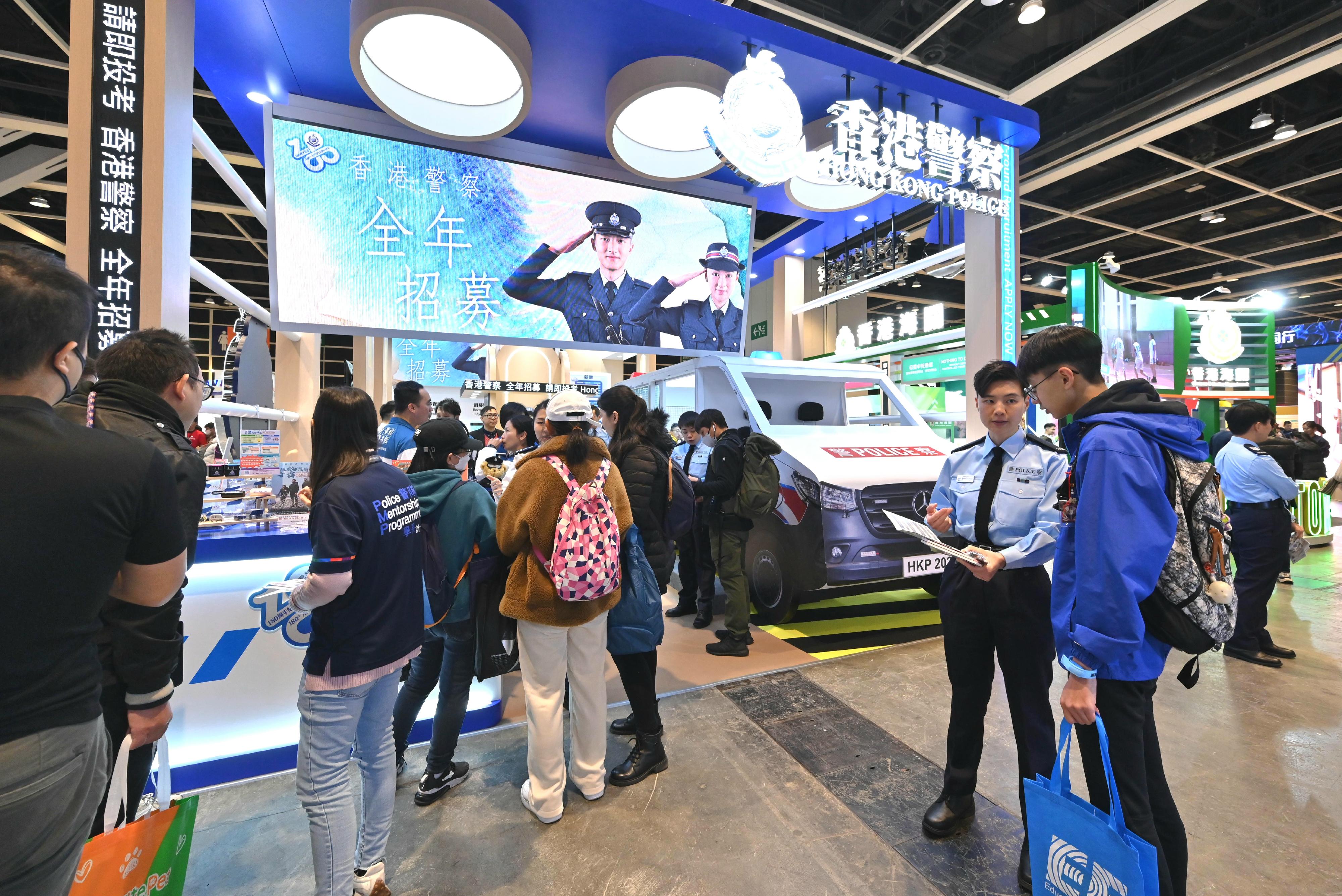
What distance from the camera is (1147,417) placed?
4.66 feet

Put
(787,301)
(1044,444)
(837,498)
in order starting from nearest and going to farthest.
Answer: (1044,444) → (837,498) → (787,301)

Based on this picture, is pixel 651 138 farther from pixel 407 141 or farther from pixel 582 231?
pixel 407 141

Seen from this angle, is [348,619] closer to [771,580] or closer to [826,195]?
[771,580]

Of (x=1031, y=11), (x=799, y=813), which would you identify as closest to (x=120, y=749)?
(x=799, y=813)

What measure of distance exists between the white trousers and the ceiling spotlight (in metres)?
6.45

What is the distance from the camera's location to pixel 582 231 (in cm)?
490

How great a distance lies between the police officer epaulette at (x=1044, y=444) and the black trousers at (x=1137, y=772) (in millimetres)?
828

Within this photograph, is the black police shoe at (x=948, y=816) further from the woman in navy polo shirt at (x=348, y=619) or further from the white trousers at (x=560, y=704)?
the woman in navy polo shirt at (x=348, y=619)

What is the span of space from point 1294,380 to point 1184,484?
3296 cm

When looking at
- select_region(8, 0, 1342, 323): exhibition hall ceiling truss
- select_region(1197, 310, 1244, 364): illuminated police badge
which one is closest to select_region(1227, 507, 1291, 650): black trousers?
select_region(8, 0, 1342, 323): exhibition hall ceiling truss

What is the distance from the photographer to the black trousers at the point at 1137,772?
1.41m

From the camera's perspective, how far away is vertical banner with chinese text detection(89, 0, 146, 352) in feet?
8.03

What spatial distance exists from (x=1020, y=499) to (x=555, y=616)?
1705 millimetres

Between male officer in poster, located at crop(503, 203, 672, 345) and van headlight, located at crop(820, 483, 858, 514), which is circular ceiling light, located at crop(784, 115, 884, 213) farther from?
van headlight, located at crop(820, 483, 858, 514)
